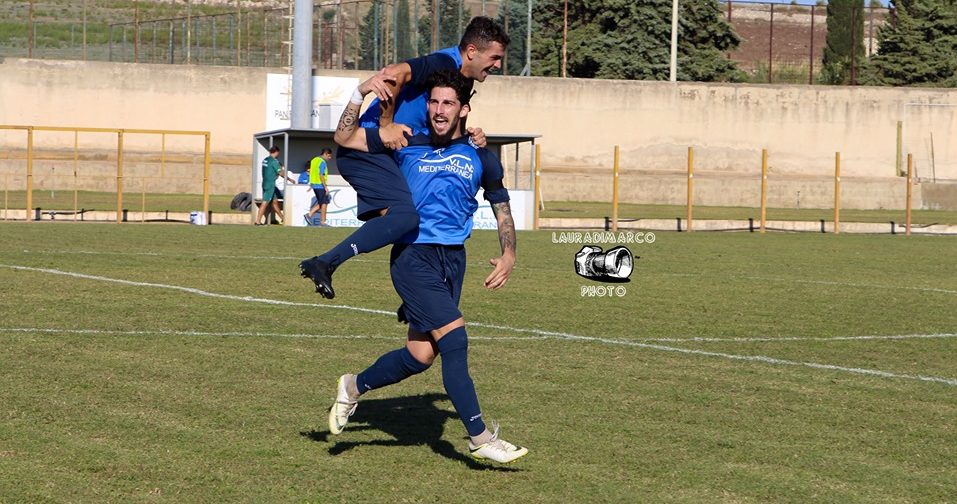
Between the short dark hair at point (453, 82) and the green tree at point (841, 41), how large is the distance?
2184 inches

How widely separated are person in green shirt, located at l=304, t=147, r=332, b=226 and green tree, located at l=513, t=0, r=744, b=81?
29.2m

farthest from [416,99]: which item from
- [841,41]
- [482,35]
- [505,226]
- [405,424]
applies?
[841,41]

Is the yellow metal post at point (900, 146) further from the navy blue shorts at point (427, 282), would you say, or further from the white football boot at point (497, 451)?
Answer: the white football boot at point (497, 451)

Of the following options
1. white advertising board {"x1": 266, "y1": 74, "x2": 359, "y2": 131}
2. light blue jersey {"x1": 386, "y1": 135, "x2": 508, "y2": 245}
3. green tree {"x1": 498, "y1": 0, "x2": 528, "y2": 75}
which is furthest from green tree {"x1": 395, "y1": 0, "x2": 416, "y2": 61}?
light blue jersey {"x1": 386, "y1": 135, "x2": 508, "y2": 245}

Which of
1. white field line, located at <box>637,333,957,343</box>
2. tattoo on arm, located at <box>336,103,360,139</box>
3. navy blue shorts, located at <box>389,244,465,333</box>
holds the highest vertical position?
tattoo on arm, located at <box>336,103,360,139</box>

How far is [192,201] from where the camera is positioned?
42469 mm

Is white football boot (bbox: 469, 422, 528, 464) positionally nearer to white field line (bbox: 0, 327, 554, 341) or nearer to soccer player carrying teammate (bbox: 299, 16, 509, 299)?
soccer player carrying teammate (bbox: 299, 16, 509, 299)

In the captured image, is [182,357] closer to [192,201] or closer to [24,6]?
[192,201]

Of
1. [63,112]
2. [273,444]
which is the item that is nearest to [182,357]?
[273,444]

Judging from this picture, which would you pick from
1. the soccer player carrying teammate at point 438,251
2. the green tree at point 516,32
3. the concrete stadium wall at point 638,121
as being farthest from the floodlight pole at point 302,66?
the soccer player carrying teammate at point 438,251

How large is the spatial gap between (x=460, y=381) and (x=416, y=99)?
1.62 meters

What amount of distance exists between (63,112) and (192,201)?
956 centimetres

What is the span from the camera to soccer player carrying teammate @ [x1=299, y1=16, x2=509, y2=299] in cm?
695

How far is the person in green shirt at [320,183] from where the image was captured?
94.8ft
